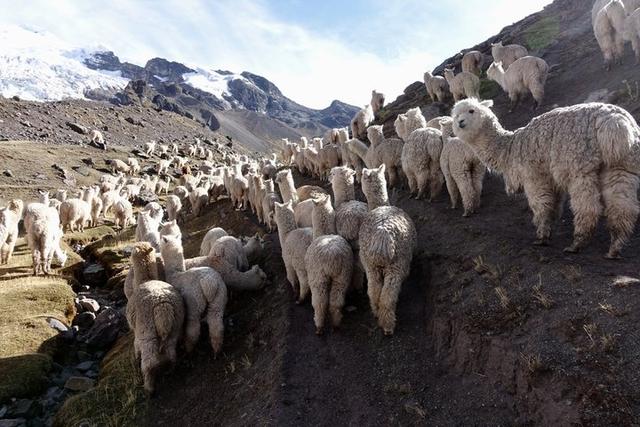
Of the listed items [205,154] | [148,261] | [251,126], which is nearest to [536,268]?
[148,261]

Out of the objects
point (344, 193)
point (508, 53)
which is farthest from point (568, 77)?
point (344, 193)

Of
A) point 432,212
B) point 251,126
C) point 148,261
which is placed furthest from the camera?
point 251,126

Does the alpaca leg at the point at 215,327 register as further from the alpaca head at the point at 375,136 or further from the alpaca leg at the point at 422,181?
the alpaca head at the point at 375,136

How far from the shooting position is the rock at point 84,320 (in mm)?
14773

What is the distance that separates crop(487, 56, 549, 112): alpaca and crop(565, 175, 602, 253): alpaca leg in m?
10.4

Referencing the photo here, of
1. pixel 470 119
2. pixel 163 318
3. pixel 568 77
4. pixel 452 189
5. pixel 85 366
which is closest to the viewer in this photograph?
pixel 163 318

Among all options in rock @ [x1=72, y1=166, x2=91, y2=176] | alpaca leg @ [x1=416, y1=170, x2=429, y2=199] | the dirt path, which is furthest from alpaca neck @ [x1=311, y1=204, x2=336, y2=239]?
rock @ [x1=72, y1=166, x2=91, y2=176]

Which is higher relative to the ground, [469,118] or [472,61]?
[472,61]

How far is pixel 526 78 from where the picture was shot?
1678 cm

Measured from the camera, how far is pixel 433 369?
7340mm

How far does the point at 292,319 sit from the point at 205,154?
232 feet

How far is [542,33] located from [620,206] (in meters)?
30.3

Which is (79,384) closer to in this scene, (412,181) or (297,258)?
(297,258)

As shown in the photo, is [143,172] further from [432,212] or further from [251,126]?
[251,126]
